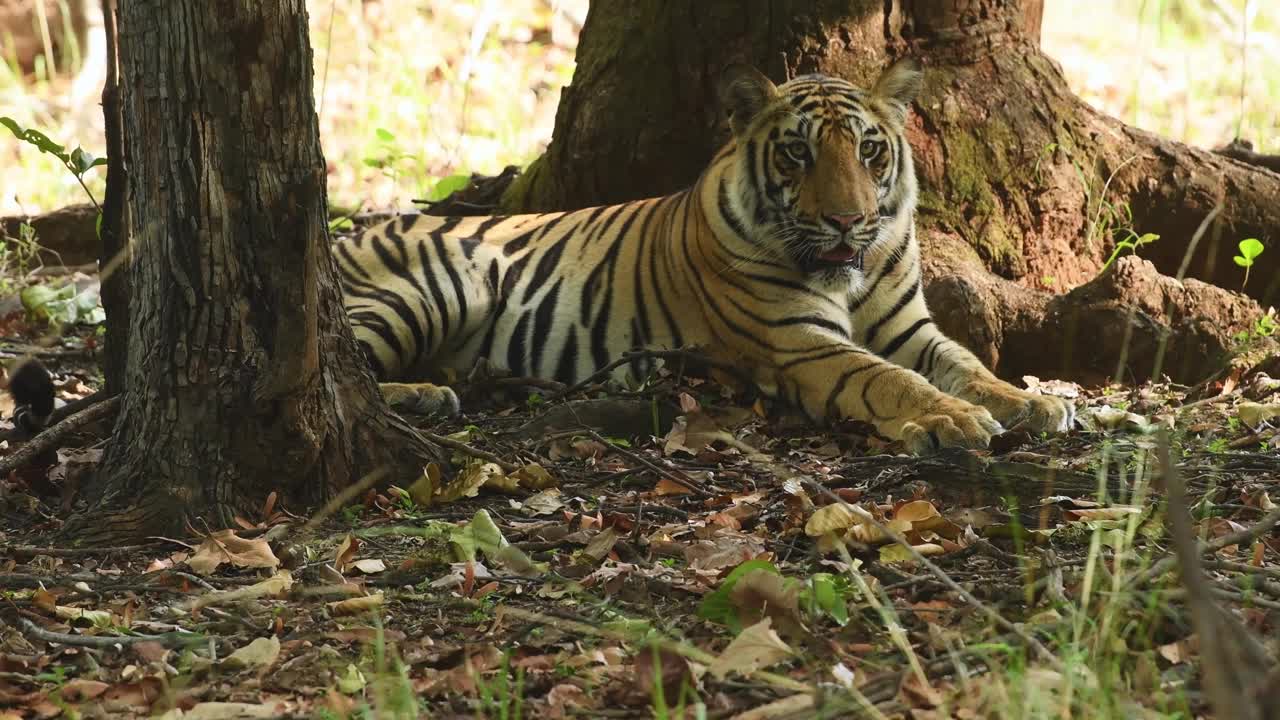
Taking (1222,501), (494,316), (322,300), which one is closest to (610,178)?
(494,316)

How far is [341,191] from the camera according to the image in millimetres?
8172

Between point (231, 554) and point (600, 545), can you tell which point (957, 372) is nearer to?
point (600, 545)

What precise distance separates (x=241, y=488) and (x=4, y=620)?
2.24ft

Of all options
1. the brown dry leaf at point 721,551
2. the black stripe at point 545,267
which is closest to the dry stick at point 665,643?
the brown dry leaf at point 721,551

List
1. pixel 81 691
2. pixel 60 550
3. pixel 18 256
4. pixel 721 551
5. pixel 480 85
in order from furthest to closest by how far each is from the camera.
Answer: pixel 480 85 → pixel 18 256 → pixel 60 550 → pixel 721 551 → pixel 81 691

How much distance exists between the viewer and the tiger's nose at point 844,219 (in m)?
4.45

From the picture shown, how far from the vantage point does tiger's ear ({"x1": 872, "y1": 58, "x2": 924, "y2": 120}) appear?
4680 millimetres

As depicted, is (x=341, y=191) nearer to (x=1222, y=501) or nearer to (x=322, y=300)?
(x=322, y=300)

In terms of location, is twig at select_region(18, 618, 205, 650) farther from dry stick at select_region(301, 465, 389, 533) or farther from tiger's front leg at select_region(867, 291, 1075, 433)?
tiger's front leg at select_region(867, 291, 1075, 433)

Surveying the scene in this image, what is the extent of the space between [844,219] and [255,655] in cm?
267

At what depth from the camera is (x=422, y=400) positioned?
4.61 m

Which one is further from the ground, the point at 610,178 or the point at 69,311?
the point at 610,178

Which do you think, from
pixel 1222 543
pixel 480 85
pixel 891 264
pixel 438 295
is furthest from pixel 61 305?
pixel 1222 543

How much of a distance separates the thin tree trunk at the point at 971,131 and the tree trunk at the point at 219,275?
245cm
